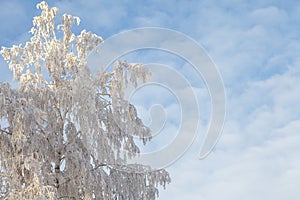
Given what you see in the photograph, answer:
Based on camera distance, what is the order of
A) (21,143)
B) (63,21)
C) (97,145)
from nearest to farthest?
1. (21,143)
2. (97,145)
3. (63,21)

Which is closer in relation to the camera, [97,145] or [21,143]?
[21,143]

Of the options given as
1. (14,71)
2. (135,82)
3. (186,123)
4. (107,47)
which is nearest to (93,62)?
(107,47)

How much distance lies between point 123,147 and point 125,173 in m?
0.47

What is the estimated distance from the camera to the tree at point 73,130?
24.1 ft

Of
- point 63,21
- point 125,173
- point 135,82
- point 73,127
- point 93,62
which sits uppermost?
point 63,21

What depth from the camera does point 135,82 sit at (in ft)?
27.6

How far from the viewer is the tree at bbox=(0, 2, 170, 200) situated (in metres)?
7.33

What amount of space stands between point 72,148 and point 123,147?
949 millimetres

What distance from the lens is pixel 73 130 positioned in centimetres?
827

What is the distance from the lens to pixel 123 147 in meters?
8.45

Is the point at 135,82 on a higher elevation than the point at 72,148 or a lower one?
higher

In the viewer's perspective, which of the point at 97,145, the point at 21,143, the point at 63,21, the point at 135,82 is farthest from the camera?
the point at 63,21

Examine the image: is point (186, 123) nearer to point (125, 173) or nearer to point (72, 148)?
point (125, 173)

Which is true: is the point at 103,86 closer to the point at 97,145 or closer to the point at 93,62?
the point at 93,62
